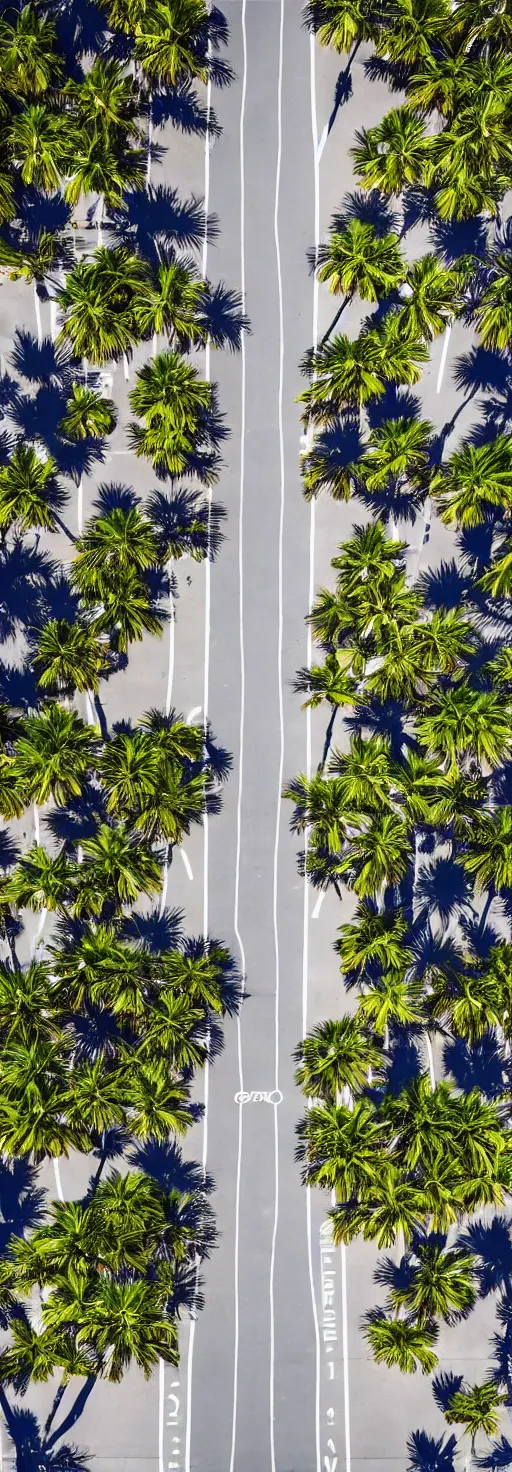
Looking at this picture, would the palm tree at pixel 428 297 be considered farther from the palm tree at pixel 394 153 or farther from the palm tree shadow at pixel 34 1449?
the palm tree shadow at pixel 34 1449

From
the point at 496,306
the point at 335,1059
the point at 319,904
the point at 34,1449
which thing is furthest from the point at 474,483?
the point at 34,1449

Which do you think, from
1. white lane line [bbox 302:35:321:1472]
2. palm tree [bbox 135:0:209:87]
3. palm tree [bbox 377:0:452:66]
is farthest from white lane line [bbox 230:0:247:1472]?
palm tree [bbox 377:0:452:66]

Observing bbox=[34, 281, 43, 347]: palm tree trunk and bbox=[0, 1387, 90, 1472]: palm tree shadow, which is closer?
bbox=[0, 1387, 90, 1472]: palm tree shadow

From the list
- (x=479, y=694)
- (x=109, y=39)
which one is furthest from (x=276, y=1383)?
(x=109, y=39)

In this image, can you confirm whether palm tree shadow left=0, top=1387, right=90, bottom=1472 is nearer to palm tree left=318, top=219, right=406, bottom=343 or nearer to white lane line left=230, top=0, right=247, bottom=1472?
white lane line left=230, top=0, right=247, bottom=1472

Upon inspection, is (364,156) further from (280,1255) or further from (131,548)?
(280,1255)
